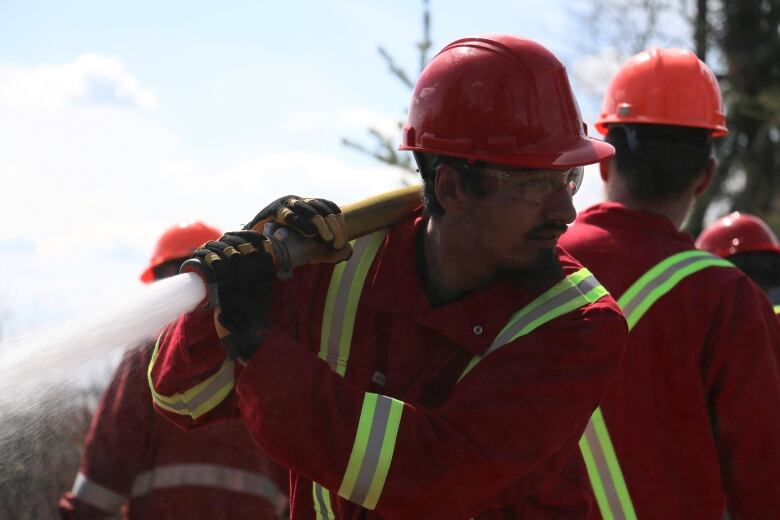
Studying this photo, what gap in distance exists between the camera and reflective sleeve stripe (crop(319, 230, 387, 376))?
2.46m

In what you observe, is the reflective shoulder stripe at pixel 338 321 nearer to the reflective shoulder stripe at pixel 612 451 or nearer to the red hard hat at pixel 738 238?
the reflective shoulder stripe at pixel 612 451

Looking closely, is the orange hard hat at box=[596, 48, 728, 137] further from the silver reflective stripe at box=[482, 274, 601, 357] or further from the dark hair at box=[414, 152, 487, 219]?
the silver reflective stripe at box=[482, 274, 601, 357]

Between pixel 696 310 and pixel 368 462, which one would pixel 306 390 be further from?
pixel 696 310

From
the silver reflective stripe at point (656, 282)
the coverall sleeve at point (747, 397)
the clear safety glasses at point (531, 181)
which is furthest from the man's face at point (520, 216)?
the coverall sleeve at point (747, 397)

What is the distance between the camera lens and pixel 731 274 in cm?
323

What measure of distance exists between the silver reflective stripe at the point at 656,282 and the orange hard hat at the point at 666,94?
658 mm

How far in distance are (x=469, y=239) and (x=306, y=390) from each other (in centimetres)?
64

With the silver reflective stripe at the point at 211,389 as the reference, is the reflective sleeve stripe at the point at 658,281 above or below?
below

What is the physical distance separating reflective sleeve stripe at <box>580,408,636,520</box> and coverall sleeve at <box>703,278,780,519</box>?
33cm

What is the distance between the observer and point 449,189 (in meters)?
2.56

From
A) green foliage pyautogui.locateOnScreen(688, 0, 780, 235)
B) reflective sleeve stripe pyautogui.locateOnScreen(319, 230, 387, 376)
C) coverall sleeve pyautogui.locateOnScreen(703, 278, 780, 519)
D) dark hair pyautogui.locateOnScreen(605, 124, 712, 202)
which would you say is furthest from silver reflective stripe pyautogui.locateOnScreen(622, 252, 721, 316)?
green foliage pyautogui.locateOnScreen(688, 0, 780, 235)

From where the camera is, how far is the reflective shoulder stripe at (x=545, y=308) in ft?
7.61

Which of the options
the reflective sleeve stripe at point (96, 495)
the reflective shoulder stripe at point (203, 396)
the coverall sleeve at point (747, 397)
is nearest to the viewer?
the reflective shoulder stripe at point (203, 396)

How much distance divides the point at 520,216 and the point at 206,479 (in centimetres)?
208
